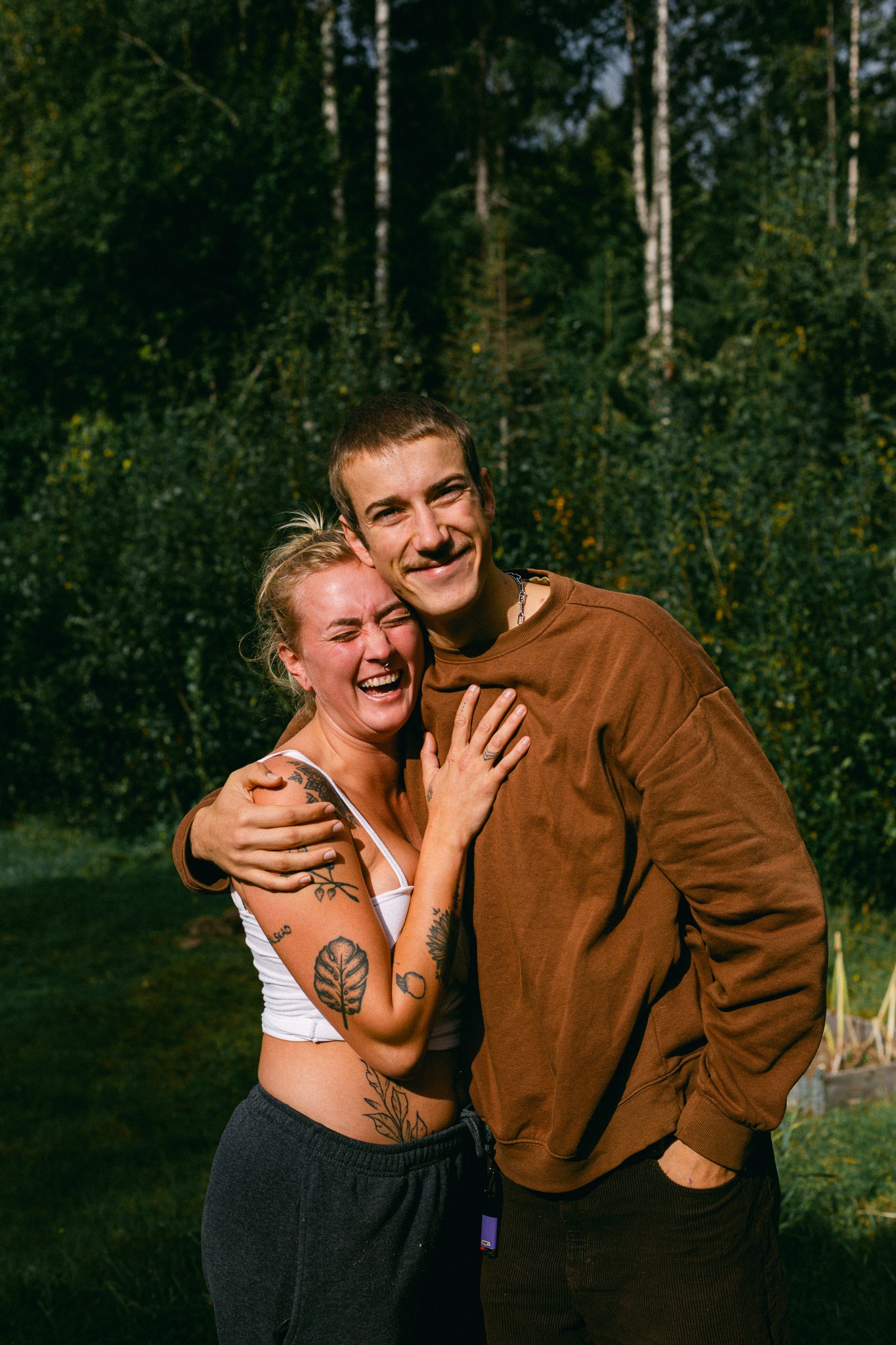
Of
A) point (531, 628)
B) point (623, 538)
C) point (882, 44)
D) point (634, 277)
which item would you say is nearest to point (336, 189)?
point (634, 277)

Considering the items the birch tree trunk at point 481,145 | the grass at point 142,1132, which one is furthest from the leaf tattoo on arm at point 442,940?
the birch tree trunk at point 481,145

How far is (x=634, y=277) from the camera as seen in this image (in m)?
19.4

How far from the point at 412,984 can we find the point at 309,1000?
26cm

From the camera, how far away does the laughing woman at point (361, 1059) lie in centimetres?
183

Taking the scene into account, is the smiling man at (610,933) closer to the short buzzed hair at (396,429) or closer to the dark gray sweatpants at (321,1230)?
the short buzzed hair at (396,429)

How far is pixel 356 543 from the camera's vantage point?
2084mm

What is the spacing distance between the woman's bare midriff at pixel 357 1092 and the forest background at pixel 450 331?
15.3ft

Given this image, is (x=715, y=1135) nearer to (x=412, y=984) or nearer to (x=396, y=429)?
(x=412, y=984)

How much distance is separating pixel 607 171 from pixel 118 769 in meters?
16.5

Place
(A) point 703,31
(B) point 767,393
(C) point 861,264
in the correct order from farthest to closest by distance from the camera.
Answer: (A) point 703,31 < (B) point 767,393 < (C) point 861,264

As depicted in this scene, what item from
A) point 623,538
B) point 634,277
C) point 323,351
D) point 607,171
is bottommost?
point 623,538

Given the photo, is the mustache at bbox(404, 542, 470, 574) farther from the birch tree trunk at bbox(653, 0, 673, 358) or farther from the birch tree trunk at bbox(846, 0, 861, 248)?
the birch tree trunk at bbox(846, 0, 861, 248)

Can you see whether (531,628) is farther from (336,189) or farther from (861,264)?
(336,189)

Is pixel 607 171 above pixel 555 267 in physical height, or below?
above
